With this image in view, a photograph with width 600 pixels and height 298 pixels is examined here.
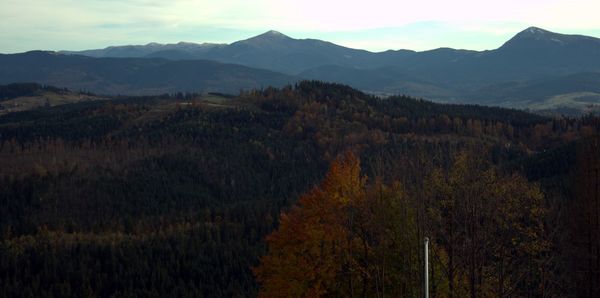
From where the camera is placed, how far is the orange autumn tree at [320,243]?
47.3 metres

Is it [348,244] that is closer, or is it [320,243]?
[348,244]

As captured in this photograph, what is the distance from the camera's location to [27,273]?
156500 millimetres

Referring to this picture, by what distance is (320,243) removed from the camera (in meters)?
47.6

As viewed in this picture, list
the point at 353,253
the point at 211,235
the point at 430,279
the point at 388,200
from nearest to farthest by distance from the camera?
the point at 430,279 → the point at 388,200 → the point at 353,253 → the point at 211,235

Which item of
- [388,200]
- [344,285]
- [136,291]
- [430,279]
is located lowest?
[136,291]

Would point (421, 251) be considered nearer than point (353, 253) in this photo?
Yes

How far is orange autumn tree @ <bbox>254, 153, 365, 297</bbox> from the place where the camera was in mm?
47294

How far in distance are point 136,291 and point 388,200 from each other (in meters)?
119

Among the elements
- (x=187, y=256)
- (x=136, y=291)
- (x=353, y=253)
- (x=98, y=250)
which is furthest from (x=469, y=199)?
(x=98, y=250)

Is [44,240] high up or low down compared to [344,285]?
down

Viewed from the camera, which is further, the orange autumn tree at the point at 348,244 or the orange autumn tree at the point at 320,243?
the orange autumn tree at the point at 320,243

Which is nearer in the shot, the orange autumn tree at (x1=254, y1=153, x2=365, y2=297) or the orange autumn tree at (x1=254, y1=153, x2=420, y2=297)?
the orange autumn tree at (x1=254, y1=153, x2=420, y2=297)

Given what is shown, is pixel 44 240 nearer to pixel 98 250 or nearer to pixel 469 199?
pixel 98 250

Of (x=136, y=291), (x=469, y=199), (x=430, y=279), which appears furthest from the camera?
(x=136, y=291)
